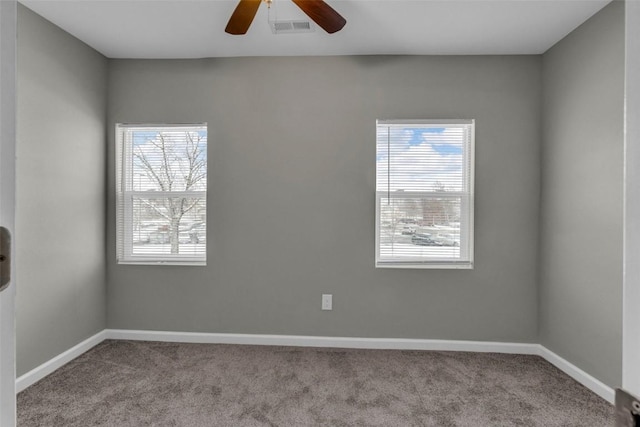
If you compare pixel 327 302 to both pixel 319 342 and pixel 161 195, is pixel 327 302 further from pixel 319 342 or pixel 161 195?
pixel 161 195

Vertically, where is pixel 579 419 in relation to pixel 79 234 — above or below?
below

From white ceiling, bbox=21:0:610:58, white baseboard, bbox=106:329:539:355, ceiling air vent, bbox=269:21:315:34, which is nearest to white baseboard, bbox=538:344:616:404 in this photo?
white baseboard, bbox=106:329:539:355

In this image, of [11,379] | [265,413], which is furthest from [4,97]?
[265,413]

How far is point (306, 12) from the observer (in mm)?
1920

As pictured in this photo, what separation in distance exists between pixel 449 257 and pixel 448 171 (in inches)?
29.5

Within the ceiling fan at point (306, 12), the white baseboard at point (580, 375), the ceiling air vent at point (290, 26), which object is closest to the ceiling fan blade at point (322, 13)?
the ceiling fan at point (306, 12)

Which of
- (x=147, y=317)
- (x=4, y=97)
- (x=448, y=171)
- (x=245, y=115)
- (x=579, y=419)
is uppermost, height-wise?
(x=245, y=115)

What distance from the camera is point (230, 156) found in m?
3.06

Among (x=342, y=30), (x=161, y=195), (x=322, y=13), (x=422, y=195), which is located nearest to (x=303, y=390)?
(x=422, y=195)

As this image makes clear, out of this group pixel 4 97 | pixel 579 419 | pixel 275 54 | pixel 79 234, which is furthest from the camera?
pixel 275 54

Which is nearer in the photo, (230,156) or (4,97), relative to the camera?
(4,97)

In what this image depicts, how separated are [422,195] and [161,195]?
234 centimetres

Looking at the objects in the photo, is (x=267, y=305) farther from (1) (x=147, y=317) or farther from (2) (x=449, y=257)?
(2) (x=449, y=257)

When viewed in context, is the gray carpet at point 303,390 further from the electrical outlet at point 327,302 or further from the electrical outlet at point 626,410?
the electrical outlet at point 626,410
